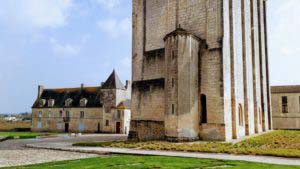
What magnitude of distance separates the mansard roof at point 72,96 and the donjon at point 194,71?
19967 millimetres

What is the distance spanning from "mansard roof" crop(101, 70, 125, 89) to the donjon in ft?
56.7

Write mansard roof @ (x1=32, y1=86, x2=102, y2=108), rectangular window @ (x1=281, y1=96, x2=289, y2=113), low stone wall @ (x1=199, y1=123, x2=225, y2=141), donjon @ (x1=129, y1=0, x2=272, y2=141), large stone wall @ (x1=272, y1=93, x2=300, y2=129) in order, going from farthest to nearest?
mansard roof @ (x1=32, y1=86, x2=102, y2=108), rectangular window @ (x1=281, y1=96, x2=289, y2=113), large stone wall @ (x1=272, y1=93, x2=300, y2=129), donjon @ (x1=129, y1=0, x2=272, y2=141), low stone wall @ (x1=199, y1=123, x2=225, y2=141)

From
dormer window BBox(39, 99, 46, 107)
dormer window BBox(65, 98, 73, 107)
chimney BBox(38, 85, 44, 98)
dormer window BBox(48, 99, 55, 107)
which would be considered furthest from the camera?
chimney BBox(38, 85, 44, 98)

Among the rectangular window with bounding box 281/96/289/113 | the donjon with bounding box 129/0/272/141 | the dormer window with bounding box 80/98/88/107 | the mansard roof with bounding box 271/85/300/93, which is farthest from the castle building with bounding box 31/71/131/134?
the rectangular window with bounding box 281/96/289/113

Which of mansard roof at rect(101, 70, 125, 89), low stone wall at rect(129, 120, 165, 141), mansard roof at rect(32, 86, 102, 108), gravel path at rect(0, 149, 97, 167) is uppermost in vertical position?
mansard roof at rect(101, 70, 125, 89)

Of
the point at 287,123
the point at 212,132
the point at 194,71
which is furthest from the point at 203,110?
the point at 287,123

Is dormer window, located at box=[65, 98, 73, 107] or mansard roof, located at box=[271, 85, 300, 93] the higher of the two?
mansard roof, located at box=[271, 85, 300, 93]

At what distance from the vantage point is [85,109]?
142 ft

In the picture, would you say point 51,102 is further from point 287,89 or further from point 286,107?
point 287,89

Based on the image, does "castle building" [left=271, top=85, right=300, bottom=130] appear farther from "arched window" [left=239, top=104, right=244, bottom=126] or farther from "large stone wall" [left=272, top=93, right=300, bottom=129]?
"arched window" [left=239, top=104, right=244, bottom=126]

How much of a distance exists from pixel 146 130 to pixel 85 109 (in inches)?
901

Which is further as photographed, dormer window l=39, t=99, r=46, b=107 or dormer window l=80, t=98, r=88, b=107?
dormer window l=39, t=99, r=46, b=107

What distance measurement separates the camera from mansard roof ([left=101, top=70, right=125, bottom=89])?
1651 inches

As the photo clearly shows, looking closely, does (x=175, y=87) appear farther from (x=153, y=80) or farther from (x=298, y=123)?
(x=298, y=123)
